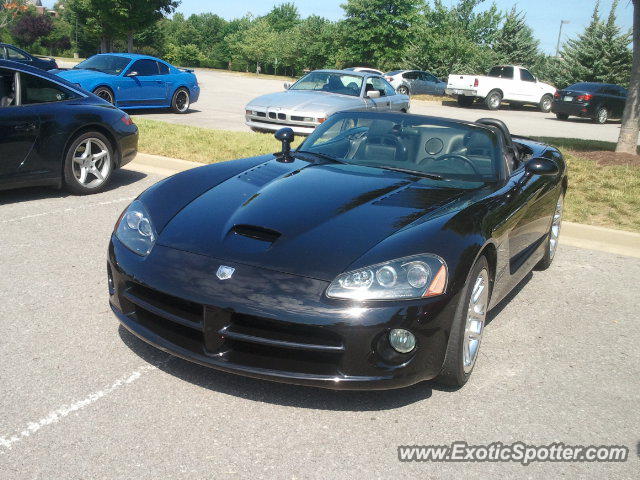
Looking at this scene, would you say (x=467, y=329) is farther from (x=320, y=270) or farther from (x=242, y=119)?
(x=242, y=119)

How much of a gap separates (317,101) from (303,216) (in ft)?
31.3

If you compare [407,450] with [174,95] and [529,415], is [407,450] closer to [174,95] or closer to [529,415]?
[529,415]

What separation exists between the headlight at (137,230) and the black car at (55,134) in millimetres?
3378

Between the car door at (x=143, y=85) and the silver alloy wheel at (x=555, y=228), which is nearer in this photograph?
the silver alloy wheel at (x=555, y=228)

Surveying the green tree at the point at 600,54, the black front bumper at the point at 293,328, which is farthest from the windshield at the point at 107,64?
the green tree at the point at 600,54

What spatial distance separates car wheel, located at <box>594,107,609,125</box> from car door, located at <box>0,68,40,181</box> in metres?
21.7

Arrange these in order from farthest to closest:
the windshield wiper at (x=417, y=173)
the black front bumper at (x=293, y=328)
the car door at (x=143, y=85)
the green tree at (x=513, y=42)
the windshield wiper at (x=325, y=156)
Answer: the green tree at (x=513, y=42) < the car door at (x=143, y=85) < the windshield wiper at (x=325, y=156) < the windshield wiper at (x=417, y=173) < the black front bumper at (x=293, y=328)

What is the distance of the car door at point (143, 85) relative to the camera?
1549 centimetres

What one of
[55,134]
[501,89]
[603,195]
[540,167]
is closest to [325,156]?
[540,167]

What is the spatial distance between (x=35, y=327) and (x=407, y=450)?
92.3 inches

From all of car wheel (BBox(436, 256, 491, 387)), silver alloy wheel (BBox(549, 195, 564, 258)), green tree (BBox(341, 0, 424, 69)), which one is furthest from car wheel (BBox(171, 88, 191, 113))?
green tree (BBox(341, 0, 424, 69))

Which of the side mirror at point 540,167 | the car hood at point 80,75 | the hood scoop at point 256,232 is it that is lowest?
the hood scoop at point 256,232

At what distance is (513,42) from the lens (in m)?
42.3

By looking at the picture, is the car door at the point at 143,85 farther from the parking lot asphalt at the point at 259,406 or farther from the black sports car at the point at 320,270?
the black sports car at the point at 320,270
